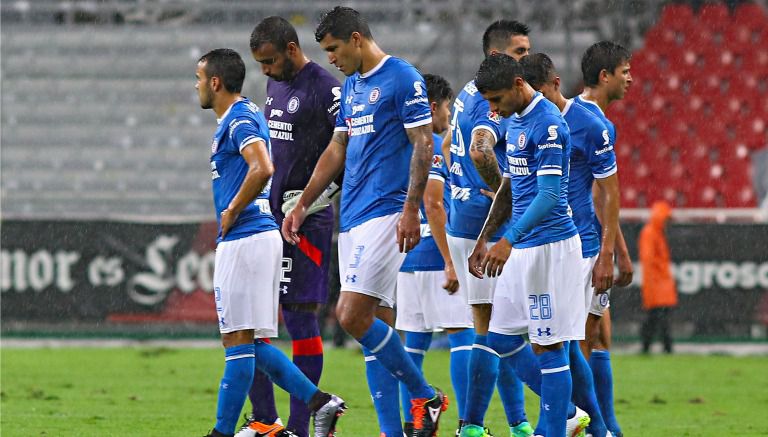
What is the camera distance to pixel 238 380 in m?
6.65

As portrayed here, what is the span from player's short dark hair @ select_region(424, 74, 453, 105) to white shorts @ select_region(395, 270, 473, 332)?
1.15 m

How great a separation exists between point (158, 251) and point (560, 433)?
33.1 ft

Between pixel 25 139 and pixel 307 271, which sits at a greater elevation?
pixel 25 139

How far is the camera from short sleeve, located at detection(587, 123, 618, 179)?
7.26 m

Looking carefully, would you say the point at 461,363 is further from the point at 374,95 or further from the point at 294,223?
the point at 374,95

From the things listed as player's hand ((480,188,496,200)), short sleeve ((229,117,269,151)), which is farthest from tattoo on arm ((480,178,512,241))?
short sleeve ((229,117,269,151))

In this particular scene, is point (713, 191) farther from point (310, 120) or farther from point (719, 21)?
point (310, 120)

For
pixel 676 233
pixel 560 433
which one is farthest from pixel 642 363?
pixel 560 433

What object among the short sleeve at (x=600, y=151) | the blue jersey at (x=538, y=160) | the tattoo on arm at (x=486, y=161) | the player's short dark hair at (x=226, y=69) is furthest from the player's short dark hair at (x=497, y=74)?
the player's short dark hair at (x=226, y=69)

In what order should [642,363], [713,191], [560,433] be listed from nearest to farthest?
[560,433] < [642,363] < [713,191]

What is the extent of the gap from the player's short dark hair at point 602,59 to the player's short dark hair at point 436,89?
0.99 meters

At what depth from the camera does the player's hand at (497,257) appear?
20.3ft

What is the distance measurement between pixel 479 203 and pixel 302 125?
47.5 inches

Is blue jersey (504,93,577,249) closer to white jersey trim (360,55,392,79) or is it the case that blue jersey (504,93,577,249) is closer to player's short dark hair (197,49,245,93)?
white jersey trim (360,55,392,79)
